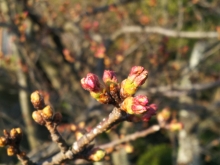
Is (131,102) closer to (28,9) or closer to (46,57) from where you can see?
(28,9)

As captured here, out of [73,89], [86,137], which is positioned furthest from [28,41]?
[86,137]

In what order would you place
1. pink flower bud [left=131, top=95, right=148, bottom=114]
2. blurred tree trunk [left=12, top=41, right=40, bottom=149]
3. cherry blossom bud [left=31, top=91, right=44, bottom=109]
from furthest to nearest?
1. blurred tree trunk [left=12, top=41, right=40, bottom=149]
2. cherry blossom bud [left=31, top=91, right=44, bottom=109]
3. pink flower bud [left=131, top=95, right=148, bottom=114]

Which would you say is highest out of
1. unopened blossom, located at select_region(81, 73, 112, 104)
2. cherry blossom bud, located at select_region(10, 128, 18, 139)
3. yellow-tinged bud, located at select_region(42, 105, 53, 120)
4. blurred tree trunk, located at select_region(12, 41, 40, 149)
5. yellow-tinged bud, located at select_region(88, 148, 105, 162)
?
blurred tree trunk, located at select_region(12, 41, 40, 149)

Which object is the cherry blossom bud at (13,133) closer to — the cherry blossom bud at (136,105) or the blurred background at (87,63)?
the cherry blossom bud at (136,105)

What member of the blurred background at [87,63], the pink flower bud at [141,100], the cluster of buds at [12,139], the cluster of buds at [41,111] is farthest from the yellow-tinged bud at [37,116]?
the blurred background at [87,63]

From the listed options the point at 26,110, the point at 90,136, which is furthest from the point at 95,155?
the point at 26,110

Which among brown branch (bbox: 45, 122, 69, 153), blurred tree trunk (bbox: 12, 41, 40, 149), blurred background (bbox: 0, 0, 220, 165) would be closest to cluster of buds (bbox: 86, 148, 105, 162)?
brown branch (bbox: 45, 122, 69, 153)

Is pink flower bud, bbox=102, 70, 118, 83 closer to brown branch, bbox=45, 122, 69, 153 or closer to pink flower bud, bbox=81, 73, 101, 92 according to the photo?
pink flower bud, bbox=81, 73, 101, 92
